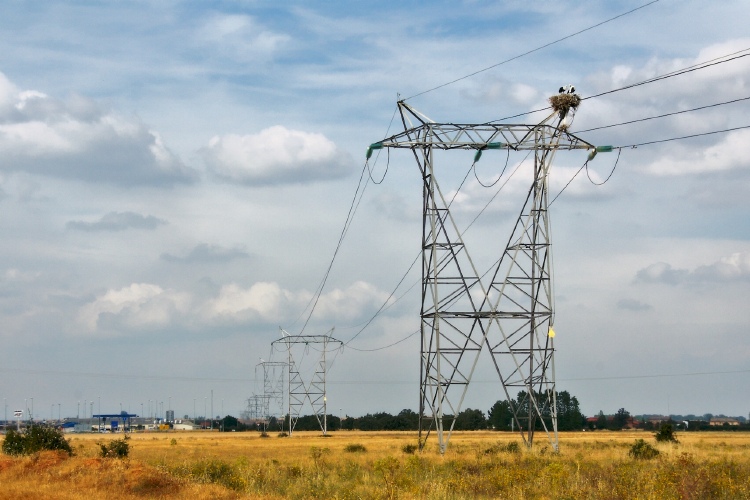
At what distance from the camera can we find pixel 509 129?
154ft

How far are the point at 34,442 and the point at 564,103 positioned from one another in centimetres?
3246

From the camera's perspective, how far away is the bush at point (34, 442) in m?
43.8

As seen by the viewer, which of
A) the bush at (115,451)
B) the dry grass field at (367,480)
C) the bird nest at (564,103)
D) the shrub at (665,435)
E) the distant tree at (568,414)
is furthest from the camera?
the distant tree at (568,414)

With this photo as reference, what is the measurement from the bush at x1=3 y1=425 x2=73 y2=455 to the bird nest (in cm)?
3064

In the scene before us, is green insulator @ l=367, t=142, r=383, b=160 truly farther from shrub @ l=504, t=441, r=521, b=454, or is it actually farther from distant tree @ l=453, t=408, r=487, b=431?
distant tree @ l=453, t=408, r=487, b=431

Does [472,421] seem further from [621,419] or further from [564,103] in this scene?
[564,103]

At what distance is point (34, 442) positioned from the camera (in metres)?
44.4

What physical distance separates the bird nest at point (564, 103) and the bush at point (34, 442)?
30.6m

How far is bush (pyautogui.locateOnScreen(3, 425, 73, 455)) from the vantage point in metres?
43.8

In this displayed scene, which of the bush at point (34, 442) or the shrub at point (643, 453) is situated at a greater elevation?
the bush at point (34, 442)

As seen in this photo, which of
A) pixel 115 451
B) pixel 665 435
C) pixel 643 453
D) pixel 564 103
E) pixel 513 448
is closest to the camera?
pixel 115 451

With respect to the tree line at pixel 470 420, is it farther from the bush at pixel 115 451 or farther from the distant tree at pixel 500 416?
the bush at pixel 115 451

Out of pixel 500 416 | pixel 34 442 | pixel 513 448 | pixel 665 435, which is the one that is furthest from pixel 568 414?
pixel 34 442

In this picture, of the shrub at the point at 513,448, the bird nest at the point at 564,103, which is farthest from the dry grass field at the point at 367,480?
the bird nest at the point at 564,103
